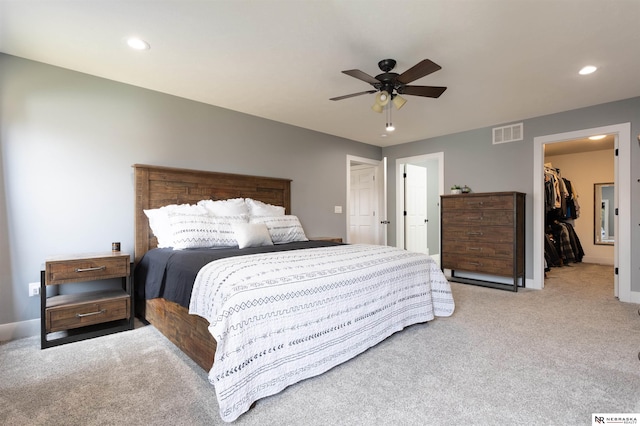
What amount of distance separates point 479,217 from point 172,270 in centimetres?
399

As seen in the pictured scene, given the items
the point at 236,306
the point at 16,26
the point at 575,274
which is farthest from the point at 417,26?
the point at 575,274

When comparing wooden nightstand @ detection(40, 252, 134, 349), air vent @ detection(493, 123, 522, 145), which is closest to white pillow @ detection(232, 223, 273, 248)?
wooden nightstand @ detection(40, 252, 134, 349)

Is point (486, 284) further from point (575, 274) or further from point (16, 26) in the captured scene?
point (16, 26)

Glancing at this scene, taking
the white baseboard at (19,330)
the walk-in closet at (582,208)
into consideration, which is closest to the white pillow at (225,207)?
the white baseboard at (19,330)

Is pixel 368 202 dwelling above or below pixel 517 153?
below

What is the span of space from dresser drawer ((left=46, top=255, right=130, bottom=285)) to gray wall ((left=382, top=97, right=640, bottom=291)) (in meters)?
4.68

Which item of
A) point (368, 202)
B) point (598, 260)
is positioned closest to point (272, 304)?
point (368, 202)

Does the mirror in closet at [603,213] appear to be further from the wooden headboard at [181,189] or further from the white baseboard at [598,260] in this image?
the wooden headboard at [181,189]

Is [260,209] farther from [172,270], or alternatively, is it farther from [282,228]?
[172,270]

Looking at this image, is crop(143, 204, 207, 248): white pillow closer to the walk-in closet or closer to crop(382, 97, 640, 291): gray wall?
crop(382, 97, 640, 291): gray wall

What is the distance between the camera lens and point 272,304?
1.72 meters

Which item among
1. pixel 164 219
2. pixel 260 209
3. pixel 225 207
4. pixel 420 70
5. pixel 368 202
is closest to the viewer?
pixel 420 70

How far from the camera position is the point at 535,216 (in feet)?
14.0

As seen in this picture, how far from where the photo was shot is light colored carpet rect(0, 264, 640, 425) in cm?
159
